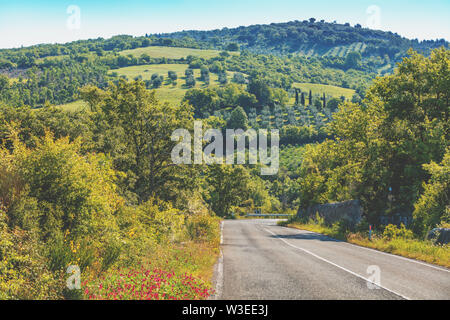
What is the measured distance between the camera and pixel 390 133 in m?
24.9

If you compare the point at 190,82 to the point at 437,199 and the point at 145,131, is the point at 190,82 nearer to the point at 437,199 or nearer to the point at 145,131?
the point at 145,131

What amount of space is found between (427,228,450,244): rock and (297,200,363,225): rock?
895 centimetres

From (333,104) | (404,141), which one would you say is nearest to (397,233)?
(404,141)

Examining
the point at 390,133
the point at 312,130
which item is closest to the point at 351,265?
the point at 390,133

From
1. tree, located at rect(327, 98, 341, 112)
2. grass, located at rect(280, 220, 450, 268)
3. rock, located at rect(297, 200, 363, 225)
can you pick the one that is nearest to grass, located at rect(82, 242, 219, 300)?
grass, located at rect(280, 220, 450, 268)

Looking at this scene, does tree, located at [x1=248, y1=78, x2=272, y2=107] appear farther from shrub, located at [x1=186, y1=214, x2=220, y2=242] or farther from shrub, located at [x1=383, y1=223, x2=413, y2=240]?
shrub, located at [x1=186, y1=214, x2=220, y2=242]

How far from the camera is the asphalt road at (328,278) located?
26.9ft

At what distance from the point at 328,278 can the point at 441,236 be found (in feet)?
27.8

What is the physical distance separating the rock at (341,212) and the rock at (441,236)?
29.4 ft

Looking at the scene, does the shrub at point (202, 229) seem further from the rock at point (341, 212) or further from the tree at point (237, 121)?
the tree at point (237, 121)

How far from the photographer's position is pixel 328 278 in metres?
10.1

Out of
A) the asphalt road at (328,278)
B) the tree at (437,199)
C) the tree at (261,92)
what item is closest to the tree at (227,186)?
the tree at (437,199)

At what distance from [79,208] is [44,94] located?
16147 centimetres
